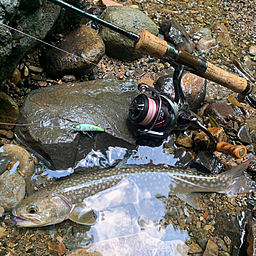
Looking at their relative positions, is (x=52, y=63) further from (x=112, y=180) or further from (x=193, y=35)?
(x=193, y=35)

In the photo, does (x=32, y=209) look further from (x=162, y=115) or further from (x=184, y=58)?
(x=184, y=58)

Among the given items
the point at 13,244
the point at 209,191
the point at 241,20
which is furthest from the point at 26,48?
the point at 241,20

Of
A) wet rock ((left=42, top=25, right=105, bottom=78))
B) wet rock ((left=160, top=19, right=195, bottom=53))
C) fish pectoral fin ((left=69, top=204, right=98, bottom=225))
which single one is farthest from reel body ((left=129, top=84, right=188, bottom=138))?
wet rock ((left=160, top=19, right=195, bottom=53))

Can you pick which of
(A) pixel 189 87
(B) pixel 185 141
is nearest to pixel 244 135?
(B) pixel 185 141

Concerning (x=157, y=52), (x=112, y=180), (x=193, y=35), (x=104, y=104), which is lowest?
(x=112, y=180)

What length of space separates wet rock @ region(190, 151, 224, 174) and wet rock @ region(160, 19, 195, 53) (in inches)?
115

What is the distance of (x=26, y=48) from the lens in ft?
12.0

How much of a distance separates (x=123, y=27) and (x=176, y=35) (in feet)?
4.65

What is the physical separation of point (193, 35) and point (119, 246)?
541cm

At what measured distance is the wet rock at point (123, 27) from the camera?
5.32 metres

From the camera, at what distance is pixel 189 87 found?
4875mm

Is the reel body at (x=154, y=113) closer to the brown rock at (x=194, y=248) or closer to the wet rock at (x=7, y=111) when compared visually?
the brown rock at (x=194, y=248)

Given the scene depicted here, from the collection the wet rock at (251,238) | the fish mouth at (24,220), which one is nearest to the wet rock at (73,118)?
the fish mouth at (24,220)

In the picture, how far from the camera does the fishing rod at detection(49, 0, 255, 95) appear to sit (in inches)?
132
